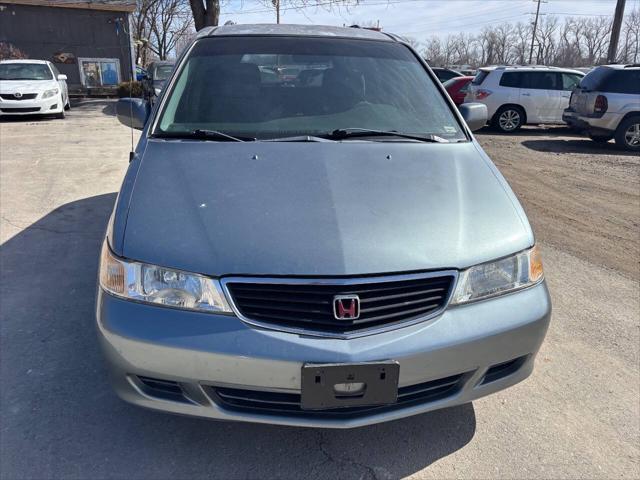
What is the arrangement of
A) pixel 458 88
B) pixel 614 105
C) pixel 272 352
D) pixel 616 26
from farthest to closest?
1. pixel 616 26
2. pixel 458 88
3. pixel 614 105
4. pixel 272 352

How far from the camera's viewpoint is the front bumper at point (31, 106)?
13391mm

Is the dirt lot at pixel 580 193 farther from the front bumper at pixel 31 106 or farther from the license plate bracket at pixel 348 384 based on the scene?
the front bumper at pixel 31 106

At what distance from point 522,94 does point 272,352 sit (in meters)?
→ 13.7

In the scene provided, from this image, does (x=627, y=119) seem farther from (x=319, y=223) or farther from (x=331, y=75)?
(x=319, y=223)

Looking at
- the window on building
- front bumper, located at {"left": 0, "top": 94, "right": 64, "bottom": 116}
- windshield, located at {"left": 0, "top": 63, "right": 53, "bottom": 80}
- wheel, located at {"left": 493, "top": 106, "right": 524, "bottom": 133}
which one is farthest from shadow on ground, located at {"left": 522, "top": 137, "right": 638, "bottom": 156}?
the window on building

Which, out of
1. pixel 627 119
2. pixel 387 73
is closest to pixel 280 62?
pixel 387 73

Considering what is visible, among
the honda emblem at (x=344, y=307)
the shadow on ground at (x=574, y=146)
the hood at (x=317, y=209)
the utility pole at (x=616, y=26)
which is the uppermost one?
the utility pole at (x=616, y=26)

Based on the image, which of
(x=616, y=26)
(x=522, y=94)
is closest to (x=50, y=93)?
(x=522, y=94)

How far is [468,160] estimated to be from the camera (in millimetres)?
2887

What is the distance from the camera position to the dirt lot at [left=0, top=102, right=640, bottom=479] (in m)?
2.35

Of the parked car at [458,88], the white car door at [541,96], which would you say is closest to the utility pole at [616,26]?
the parked car at [458,88]

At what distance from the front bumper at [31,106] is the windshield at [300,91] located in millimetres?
12082

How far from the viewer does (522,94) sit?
45.5 feet

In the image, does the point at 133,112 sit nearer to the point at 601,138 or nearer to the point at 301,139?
the point at 301,139
